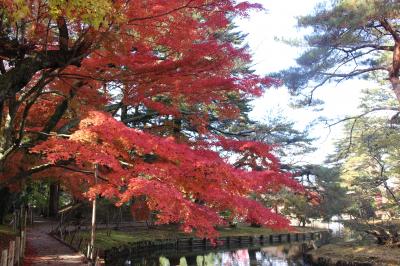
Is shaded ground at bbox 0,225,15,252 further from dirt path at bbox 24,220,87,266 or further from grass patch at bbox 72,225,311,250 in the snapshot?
grass patch at bbox 72,225,311,250

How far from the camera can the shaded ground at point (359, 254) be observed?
1763cm

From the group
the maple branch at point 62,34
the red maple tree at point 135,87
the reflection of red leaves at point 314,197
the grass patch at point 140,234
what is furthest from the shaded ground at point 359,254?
the maple branch at point 62,34

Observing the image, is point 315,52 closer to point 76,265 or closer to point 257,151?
point 257,151

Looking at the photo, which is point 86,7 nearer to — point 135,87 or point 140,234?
point 135,87

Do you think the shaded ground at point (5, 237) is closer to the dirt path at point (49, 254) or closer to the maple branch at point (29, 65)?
the dirt path at point (49, 254)

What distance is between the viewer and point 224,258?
24.0 m

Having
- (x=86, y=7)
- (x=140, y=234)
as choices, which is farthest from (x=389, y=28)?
(x=140, y=234)

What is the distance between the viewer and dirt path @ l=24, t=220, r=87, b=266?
38.9ft

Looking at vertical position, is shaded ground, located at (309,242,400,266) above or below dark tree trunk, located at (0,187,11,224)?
below

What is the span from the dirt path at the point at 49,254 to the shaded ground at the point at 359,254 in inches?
504

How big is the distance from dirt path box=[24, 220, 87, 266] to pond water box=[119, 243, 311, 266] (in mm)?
4208

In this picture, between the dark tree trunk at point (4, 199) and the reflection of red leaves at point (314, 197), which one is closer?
the dark tree trunk at point (4, 199)

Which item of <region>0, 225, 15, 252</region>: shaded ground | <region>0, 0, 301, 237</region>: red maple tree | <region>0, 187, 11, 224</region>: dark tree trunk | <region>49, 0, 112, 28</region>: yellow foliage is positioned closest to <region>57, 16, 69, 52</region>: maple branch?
<region>0, 0, 301, 237</region>: red maple tree

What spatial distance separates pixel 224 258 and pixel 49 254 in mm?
13019
